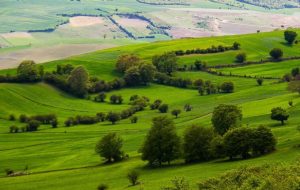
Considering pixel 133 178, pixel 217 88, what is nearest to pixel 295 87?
pixel 217 88

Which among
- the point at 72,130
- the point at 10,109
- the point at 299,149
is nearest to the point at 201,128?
the point at 299,149

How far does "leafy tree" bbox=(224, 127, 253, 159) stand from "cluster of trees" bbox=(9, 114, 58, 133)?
7221 cm

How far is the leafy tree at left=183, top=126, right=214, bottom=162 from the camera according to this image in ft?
346

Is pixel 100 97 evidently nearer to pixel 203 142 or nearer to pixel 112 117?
pixel 112 117

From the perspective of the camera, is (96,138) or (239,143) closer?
(239,143)

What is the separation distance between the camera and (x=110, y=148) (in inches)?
4547

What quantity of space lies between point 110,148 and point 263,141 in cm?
3052

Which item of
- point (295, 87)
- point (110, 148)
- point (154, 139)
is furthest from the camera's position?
point (295, 87)

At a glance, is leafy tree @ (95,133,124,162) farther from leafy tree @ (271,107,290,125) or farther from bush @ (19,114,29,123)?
bush @ (19,114,29,123)

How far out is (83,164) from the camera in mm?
117875

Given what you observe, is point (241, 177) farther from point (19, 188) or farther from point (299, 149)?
point (19, 188)

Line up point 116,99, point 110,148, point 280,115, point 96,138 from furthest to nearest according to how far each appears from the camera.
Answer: point 116,99
point 96,138
point 280,115
point 110,148

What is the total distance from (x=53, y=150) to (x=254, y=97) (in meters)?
62.6

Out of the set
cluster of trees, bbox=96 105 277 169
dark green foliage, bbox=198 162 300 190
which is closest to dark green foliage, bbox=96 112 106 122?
cluster of trees, bbox=96 105 277 169
